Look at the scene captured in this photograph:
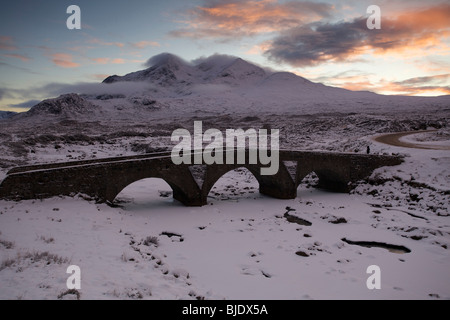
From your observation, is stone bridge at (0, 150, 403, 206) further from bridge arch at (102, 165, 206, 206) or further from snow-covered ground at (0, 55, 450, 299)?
snow-covered ground at (0, 55, 450, 299)

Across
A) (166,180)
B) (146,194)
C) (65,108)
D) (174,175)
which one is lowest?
(146,194)

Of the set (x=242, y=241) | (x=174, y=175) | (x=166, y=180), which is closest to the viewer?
(x=242, y=241)

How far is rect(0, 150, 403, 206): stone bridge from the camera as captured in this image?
16.5 m

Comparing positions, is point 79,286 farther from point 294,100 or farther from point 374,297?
point 294,100

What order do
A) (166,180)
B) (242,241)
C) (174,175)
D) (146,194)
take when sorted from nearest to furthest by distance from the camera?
(242,241) < (174,175) < (166,180) < (146,194)

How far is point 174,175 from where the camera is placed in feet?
68.4

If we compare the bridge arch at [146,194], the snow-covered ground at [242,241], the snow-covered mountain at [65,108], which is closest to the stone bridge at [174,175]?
the snow-covered ground at [242,241]

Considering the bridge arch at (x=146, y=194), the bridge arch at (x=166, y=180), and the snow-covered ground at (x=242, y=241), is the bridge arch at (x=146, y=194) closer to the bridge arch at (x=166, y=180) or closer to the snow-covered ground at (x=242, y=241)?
the snow-covered ground at (x=242, y=241)

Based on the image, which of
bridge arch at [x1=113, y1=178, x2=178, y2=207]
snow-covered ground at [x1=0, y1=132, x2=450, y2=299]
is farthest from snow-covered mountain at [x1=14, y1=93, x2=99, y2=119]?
snow-covered ground at [x1=0, y1=132, x2=450, y2=299]

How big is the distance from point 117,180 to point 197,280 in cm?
1018

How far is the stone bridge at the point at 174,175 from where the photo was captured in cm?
1645

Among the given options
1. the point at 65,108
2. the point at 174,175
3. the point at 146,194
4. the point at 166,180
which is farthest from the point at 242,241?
the point at 65,108

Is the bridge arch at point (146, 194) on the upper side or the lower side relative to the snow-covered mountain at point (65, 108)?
lower

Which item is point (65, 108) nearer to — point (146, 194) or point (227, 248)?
point (146, 194)
